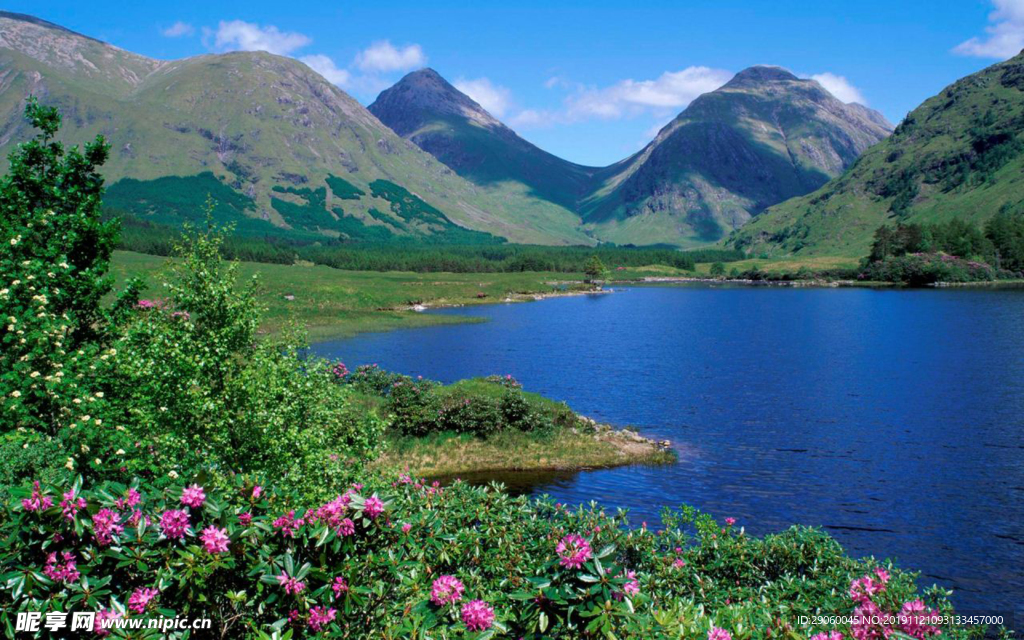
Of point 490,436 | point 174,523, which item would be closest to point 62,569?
point 174,523

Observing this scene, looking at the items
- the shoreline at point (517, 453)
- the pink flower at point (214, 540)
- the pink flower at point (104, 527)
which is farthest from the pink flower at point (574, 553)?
the shoreline at point (517, 453)

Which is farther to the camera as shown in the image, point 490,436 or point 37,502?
point 490,436

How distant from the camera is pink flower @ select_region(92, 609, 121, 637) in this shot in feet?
22.7

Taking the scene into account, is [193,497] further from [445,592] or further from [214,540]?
[445,592]

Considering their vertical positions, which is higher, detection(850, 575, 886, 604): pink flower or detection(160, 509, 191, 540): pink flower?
detection(160, 509, 191, 540): pink flower

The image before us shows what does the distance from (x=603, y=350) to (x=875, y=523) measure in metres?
59.2

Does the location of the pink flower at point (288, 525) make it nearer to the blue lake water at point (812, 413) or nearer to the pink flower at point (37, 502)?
the pink flower at point (37, 502)

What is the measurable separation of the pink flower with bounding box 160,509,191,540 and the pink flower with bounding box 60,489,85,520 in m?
0.90

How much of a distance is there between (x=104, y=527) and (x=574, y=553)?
5.16 meters

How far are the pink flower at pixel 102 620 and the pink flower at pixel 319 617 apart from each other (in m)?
1.95

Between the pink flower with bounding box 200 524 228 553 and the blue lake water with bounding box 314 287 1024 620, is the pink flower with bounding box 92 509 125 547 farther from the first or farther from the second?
the blue lake water with bounding box 314 287 1024 620

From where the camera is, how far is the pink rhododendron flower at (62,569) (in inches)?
276

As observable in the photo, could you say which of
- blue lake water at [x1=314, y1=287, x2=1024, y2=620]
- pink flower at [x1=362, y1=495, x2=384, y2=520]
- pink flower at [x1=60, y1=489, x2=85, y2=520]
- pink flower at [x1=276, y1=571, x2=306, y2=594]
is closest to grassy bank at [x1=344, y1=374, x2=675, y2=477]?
blue lake water at [x1=314, y1=287, x2=1024, y2=620]

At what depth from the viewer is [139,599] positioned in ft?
23.4
